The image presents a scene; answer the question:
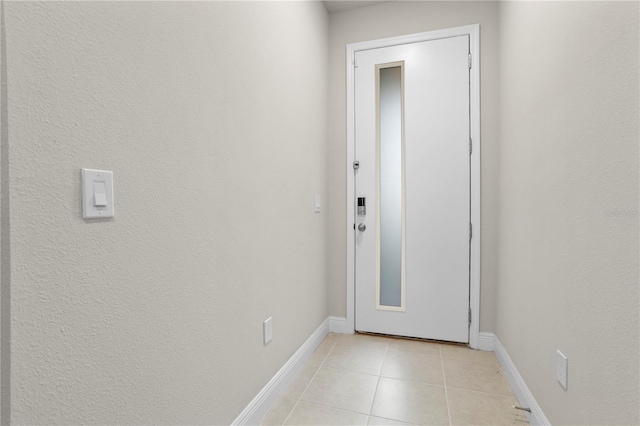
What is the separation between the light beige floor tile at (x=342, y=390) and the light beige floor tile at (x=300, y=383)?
3cm

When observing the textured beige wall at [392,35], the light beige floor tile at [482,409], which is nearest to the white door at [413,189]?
the textured beige wall at [392,35]

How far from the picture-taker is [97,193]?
73 cm

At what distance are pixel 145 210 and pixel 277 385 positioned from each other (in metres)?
1.25

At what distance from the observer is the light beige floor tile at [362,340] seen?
2.33 meters

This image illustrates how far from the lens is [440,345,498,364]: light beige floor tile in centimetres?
211

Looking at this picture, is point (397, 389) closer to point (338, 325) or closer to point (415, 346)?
point (415, 346)

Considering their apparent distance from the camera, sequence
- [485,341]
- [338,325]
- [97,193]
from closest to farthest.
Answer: [97,193]
[485,341]
[338,325]

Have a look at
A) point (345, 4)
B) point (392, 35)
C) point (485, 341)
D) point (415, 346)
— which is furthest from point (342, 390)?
point (345, 4)

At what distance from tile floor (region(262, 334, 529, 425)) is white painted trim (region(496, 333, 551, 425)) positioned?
39 mm

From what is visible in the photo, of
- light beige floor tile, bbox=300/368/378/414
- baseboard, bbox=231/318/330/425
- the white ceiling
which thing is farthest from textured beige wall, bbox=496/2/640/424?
baseboard, bbox=231/318/330/425

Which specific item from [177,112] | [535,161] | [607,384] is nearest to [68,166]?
[177,112]

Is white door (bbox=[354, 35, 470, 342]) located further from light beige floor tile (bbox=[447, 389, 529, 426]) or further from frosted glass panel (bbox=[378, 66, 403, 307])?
light beige floor tile (bbox=[447, 389, 529, 426])

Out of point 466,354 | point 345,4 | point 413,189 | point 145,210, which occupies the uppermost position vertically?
point 345,4

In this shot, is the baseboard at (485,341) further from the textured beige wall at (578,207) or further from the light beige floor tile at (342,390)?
the light beige floor tile at (342,390)
